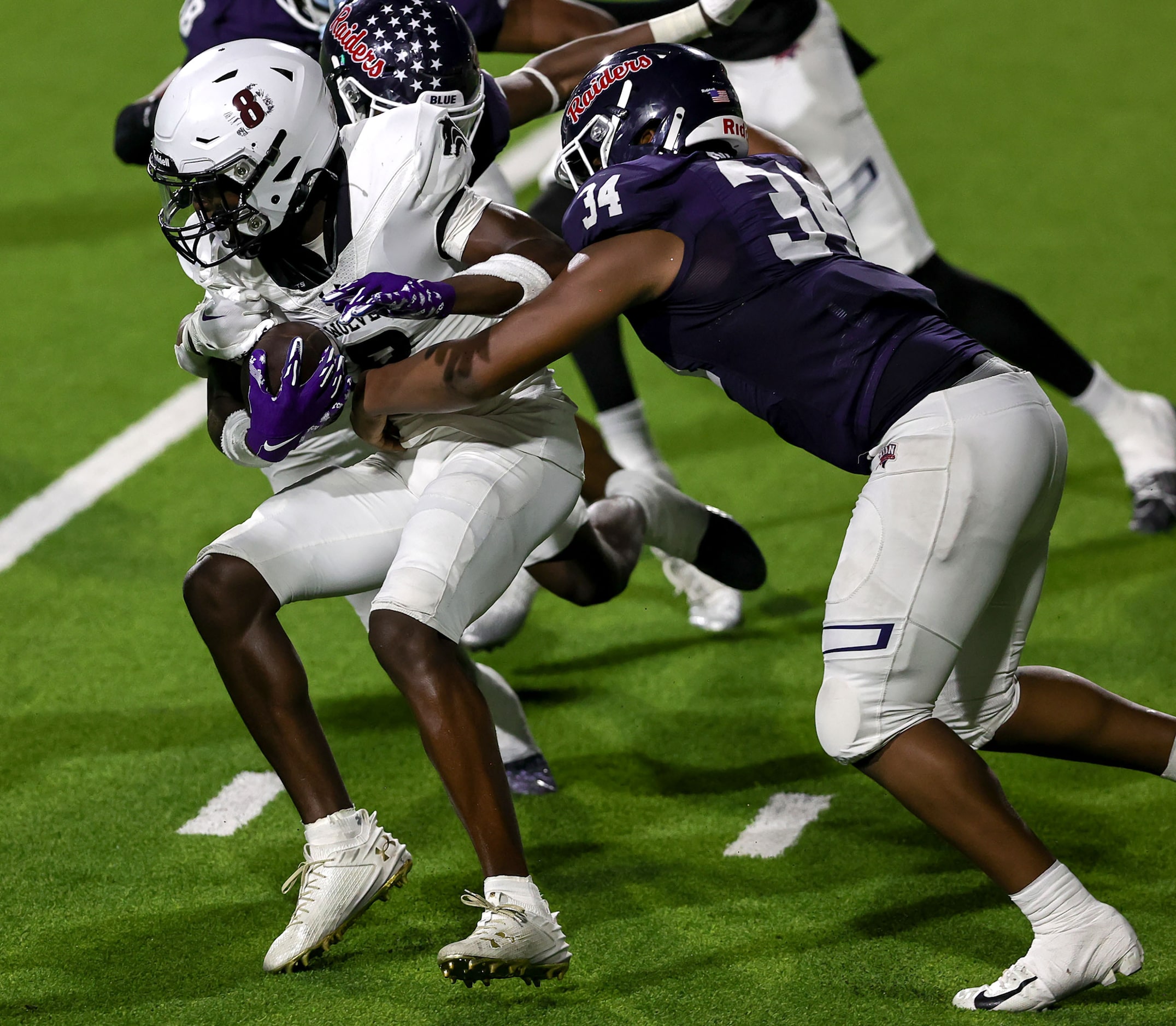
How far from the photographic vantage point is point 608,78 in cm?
276

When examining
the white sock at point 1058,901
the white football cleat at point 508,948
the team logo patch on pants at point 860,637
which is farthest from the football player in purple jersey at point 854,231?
the white sock at point 1058,901

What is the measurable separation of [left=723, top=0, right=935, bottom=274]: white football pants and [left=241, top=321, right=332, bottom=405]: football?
233 centimetres

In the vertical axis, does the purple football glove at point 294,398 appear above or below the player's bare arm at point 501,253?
below

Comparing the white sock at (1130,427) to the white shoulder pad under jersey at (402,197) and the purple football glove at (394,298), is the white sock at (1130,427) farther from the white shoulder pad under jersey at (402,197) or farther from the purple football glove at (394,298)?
the purple football glove at (394,298)

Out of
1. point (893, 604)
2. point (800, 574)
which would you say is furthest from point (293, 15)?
point (893, 604)

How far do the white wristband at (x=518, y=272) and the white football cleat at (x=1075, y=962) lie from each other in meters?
1.36

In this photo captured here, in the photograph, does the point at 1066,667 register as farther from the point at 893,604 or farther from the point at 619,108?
the point at 619,108

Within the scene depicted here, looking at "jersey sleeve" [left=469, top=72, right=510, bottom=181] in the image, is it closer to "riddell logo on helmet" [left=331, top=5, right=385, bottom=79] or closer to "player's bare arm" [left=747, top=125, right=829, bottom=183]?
"riddell logo on helmet" [left=331, top=5, right=385, bottom=79]

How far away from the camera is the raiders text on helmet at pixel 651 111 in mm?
2719

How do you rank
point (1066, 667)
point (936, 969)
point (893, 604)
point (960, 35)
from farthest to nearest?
1. point (960, 35)
2. point (1066, 667)
3. point (936, 969)
4. point (893, 604)

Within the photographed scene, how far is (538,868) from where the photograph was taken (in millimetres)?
3170

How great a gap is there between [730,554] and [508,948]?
5.22 ft

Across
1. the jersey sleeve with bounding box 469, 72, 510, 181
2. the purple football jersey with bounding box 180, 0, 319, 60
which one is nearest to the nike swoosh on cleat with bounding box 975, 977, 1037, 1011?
the jersey sleeve with bounding box 469, 72, 510, 181

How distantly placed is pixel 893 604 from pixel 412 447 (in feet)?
3.24
